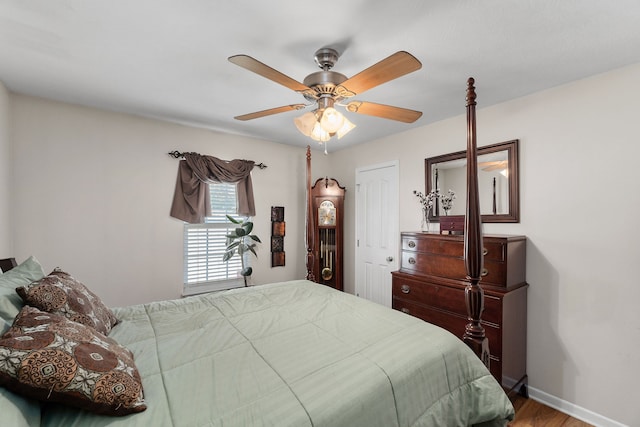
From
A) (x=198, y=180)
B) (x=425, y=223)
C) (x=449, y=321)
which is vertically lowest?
(x=449, y=321)

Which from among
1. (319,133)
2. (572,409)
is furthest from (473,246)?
(572,409)

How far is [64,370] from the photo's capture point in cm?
81

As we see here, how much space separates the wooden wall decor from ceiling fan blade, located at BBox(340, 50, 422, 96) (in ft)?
8.08

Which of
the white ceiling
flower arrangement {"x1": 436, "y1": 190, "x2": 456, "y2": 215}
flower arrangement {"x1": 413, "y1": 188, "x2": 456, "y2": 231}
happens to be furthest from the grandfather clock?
the white ceiling

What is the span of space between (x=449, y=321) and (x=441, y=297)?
20 centimetres

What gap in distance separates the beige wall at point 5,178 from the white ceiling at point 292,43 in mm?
202

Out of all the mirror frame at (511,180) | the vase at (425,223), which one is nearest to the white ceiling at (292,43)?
the mirror frame at (511,180)

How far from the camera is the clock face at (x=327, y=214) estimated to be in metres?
4.06

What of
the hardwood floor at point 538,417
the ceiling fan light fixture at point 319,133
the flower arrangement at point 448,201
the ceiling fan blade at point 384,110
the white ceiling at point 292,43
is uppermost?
the white ceiling at point 292,43

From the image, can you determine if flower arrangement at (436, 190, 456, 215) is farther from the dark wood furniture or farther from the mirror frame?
the dark wood furniture

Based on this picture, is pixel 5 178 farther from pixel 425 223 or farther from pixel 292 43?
pixel 425 223

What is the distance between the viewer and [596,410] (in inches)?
79.7

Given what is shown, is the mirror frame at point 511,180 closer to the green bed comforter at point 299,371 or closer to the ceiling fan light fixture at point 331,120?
the green bed comforter at point 299,371

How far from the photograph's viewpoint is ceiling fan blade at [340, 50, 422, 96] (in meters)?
1.30
